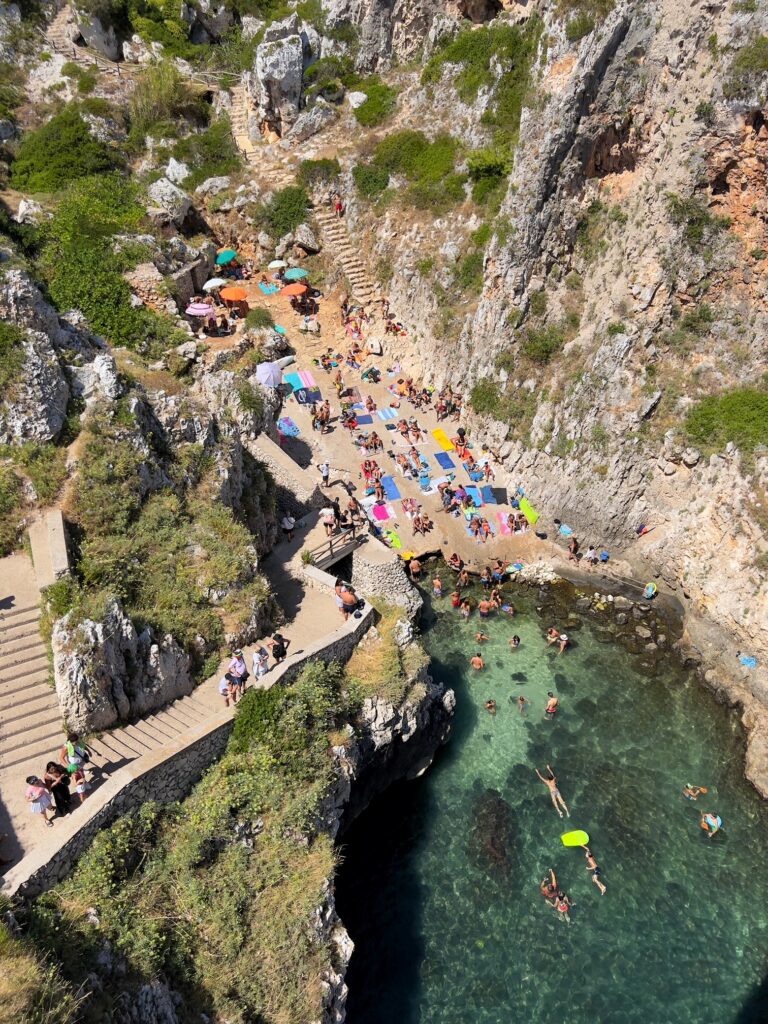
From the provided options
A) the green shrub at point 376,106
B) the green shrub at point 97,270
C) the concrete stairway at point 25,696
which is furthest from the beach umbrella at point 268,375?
the green shrub at point 376,106

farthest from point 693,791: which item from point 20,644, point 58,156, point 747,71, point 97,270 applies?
point 58,156

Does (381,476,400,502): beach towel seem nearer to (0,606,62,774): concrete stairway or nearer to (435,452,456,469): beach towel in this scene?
(435,452,456,469): beach towel

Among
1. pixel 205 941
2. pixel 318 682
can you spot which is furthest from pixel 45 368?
pixel 205 941

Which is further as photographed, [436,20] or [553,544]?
[436,20]

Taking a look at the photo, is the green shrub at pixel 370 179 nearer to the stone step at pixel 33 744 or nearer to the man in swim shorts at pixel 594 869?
the stone step at pixel 33 744

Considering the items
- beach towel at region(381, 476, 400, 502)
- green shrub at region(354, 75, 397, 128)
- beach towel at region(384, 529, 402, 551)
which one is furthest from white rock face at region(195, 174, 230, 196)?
beach towel at region(384, 529, 402, 551)

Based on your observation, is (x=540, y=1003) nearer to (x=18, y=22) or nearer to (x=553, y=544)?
(x=553, y=544)
